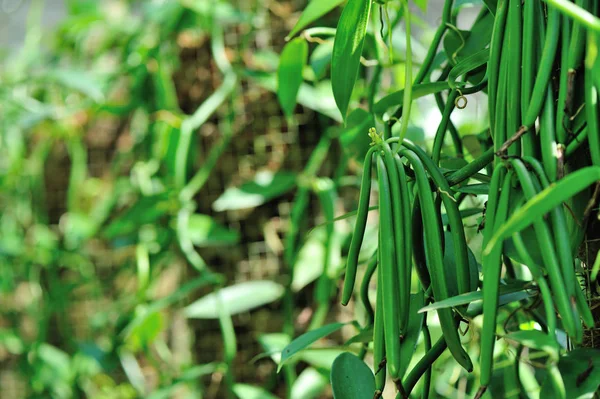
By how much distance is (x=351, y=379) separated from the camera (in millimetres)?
310

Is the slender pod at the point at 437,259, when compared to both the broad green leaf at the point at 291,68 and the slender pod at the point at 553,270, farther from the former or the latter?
the broad green leaf at the point at 291,68

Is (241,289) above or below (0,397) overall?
above

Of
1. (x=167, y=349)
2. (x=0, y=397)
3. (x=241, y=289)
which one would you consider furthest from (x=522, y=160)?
(x=0, y=397)

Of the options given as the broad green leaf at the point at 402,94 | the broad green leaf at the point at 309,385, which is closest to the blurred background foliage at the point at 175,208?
the broad green leaf at the point at 309,385

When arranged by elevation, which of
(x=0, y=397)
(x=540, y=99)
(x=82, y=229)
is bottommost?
(x=0, y=397)

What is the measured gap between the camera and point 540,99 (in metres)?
0.26

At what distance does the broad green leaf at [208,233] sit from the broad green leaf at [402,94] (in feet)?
1.13

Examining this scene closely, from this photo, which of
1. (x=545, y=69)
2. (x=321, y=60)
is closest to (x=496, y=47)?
(x=545, y=69)

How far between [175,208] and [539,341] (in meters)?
0.54

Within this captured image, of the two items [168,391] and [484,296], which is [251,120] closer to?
[168,391]

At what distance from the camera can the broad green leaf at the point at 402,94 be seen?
0.36m

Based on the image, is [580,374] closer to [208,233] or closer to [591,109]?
[591,109]

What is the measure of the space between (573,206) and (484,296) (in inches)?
2.3

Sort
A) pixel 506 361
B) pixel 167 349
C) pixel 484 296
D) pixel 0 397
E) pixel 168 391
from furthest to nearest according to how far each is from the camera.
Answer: pixel 0 397 → pixel 167 349 → pixel 168 391 → pixel 506 361 → pixel 484 296
